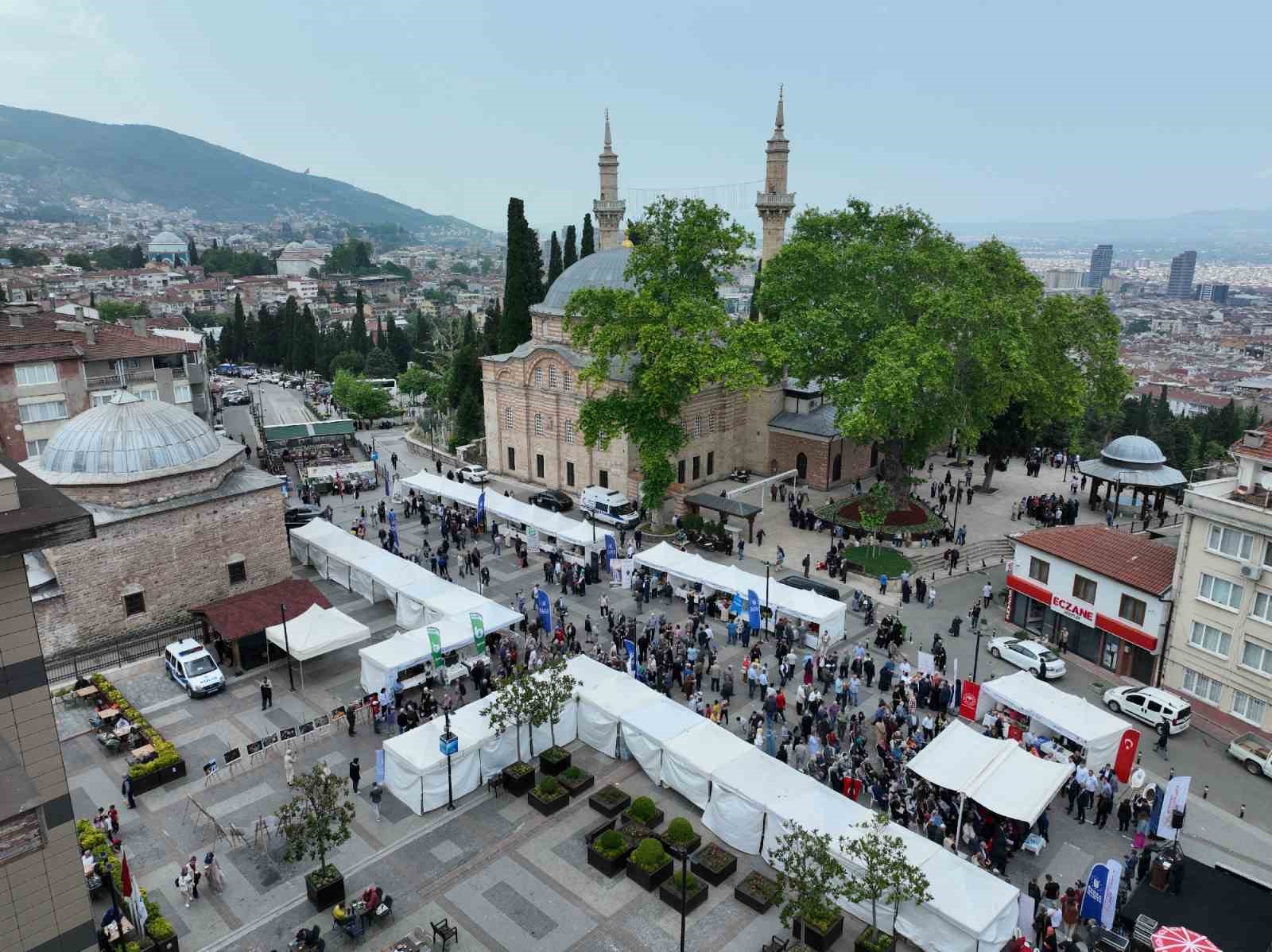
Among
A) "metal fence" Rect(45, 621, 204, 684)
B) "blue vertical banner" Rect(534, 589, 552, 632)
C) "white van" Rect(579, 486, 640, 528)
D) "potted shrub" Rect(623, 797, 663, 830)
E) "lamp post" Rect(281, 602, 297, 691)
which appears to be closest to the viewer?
"potted shrub" Rect(623, 797, 663, 830)

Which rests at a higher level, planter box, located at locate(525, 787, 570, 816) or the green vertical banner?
the green vertical banner

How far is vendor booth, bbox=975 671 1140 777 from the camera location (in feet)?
72.7

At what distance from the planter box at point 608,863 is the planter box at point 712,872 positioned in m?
1.51

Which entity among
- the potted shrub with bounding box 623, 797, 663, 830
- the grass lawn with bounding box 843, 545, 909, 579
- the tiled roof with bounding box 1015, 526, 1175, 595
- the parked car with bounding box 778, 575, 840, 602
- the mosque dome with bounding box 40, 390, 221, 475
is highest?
the mosque dome with bounding box 40, 390, 221, 475

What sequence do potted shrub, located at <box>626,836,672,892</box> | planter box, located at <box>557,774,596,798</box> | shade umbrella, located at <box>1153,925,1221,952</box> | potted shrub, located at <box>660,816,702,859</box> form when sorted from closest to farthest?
shade umbrella, located at <box>1153,925,1221,952</box>
potted shrub, located at <box>626,836,672,892</box>
potted shrub, located at <box>660,816,702,859</box>
planter box, located at <box>557,774,596,798</box>

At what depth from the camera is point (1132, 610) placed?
28.6m

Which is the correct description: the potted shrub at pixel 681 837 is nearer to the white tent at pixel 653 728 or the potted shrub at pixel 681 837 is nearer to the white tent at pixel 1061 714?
the white tent at pixel 653 728

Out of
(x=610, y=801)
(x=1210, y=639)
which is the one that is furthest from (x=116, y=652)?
(x=1210, y=639)

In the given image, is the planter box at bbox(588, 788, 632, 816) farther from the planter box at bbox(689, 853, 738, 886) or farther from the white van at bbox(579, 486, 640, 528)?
the white van at bbox(579, 486, 640, 528)

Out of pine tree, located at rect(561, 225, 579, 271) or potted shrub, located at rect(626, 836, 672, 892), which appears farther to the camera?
pine tree, located at rect(561, 225, 579, 271)

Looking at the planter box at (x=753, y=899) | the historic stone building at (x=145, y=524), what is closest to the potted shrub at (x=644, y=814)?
the planter box at (x=753, y=899)

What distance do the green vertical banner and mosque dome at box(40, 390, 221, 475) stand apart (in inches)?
479

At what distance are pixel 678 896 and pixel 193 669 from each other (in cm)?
1798

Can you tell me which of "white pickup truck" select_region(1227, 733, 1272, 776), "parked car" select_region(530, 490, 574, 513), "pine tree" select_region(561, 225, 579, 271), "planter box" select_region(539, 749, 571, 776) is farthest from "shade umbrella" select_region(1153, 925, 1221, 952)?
"pine tree" select_region(561, 225, 579, 271)
